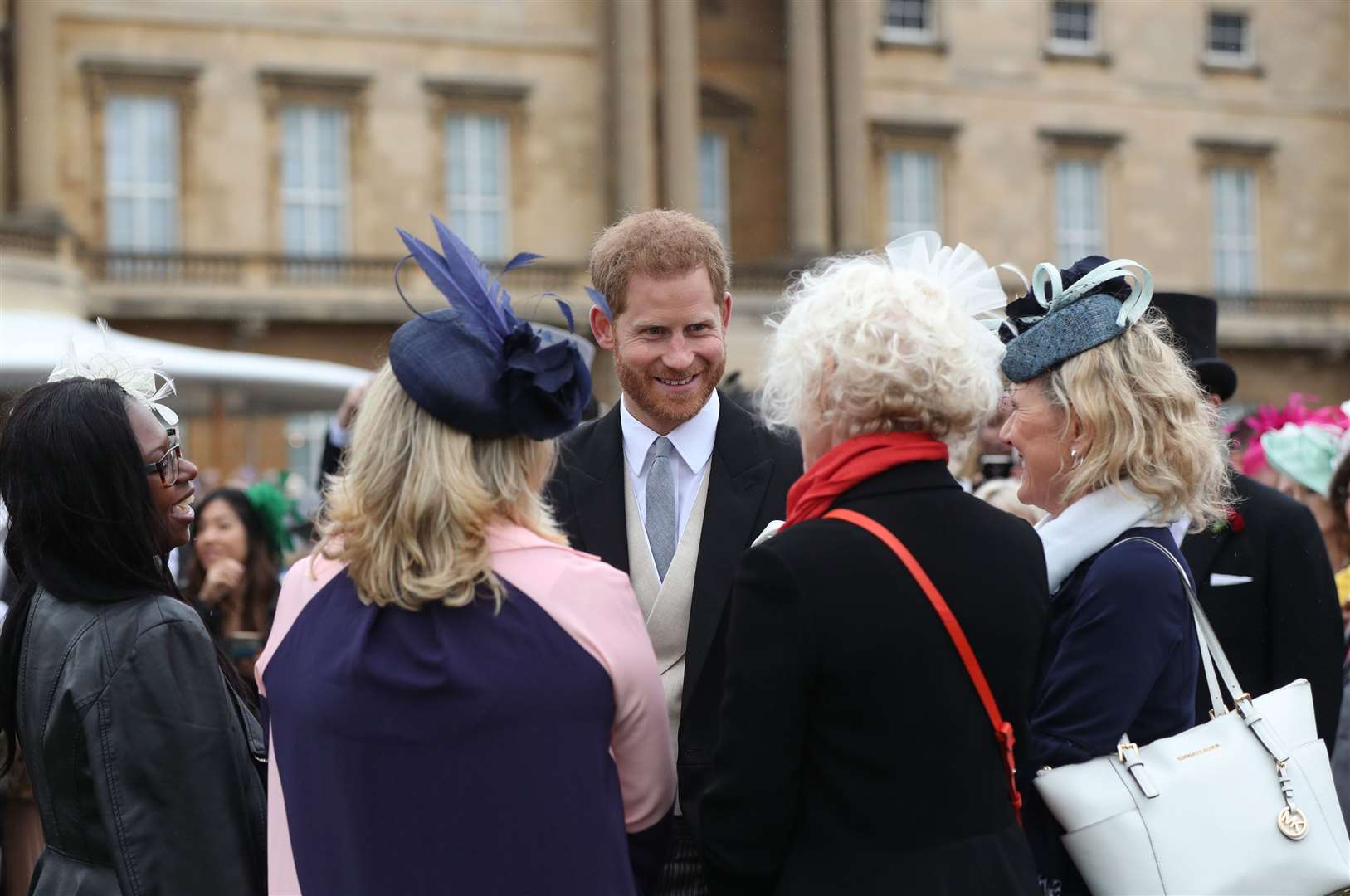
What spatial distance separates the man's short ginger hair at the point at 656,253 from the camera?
11.7 ft

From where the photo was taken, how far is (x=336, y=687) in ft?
8.07

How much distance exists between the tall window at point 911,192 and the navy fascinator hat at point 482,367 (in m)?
27.0

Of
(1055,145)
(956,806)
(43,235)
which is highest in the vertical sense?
(1055,145)

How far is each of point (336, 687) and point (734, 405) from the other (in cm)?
165

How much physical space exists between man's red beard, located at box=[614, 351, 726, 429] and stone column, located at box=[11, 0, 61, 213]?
72.7 feet

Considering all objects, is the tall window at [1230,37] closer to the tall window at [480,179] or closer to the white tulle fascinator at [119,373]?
the tall window at [480,179]

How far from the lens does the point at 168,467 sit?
3.26m

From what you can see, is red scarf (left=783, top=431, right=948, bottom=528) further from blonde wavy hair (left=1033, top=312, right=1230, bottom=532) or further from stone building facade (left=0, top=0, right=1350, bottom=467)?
stone building facade (left=0, top=0, right=1350, bottom=467)

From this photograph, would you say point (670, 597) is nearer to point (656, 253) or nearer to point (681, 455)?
point (681, 455)

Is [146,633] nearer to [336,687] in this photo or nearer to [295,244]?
[336,687]

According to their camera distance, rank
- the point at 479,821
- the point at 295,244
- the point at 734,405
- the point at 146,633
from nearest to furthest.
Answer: the point at 479,821, the point at 146,633, the point at 734,405, the point at 295,244

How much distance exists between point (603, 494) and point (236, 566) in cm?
347

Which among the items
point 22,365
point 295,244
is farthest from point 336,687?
point 295,244

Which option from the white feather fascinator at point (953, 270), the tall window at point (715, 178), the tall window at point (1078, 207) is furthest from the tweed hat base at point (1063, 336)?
the tall window at point (1078, 207)
